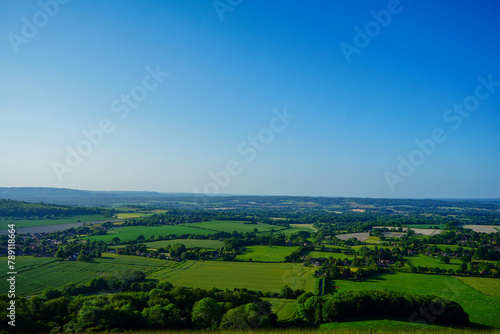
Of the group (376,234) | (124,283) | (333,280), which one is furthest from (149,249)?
(376,234)

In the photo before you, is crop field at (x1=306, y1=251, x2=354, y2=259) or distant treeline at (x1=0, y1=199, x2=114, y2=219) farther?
distant treeline at (x1=0, y1=199, x2=114, y2=219)

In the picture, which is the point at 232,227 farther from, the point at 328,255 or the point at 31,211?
the point at 31,211

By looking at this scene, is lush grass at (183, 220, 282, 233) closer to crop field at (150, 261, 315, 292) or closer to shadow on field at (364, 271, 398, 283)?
crop field at (150, 261, 315, 292)

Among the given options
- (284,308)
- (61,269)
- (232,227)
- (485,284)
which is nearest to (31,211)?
(232,227)

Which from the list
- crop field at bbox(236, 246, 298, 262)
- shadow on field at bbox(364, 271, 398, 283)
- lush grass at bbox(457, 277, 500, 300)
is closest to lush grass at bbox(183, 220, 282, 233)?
crop field at bbox(236, 246, 298, 262)

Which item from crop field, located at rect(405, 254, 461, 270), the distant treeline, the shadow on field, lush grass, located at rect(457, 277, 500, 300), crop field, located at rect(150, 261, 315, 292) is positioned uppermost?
the distant treeline

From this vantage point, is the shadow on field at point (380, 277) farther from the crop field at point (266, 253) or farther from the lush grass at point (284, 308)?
the crop field at point (266, 253)
